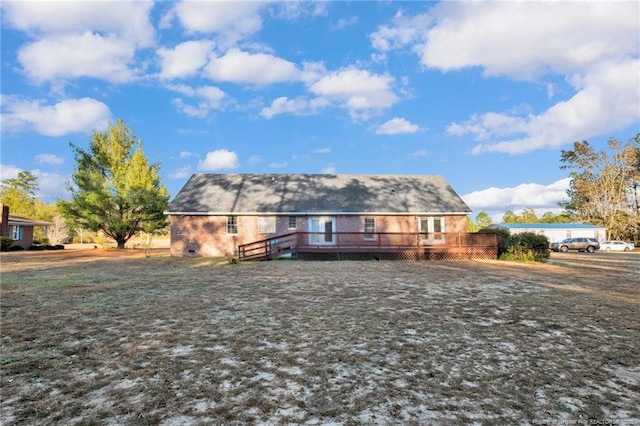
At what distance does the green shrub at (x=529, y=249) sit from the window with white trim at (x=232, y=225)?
16.1m

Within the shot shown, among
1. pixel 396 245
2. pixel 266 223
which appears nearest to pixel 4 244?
pixel 266 223

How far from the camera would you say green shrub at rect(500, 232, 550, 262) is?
1756 centimetres

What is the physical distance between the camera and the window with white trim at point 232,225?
23.1 m

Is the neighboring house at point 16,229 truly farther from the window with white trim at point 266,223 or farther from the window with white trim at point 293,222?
the window with white trim at point 293,222

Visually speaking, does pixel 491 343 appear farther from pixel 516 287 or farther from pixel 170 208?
pixel 170 208

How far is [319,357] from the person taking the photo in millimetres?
4586

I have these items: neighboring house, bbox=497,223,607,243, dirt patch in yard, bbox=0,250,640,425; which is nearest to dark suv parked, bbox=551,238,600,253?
neighboring house, bbox=497,223,607,243

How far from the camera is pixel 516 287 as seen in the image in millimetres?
10023

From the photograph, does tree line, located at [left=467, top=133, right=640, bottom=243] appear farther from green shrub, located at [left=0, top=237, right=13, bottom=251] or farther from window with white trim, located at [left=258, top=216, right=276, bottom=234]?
green shrub, located at [left=0, top=237, right=13, bottom=251]

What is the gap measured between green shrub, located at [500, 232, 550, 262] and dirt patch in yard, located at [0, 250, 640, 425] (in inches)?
346

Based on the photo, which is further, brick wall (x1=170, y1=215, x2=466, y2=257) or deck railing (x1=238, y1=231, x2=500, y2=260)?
brick wall (x1=170, y1=215, x2=466, y2=257)

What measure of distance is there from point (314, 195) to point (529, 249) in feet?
44.4

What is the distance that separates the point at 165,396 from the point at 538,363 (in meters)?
4.45

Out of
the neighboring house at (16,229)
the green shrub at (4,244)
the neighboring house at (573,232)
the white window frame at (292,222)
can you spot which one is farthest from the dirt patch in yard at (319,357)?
the neighboring house at (573,232)
